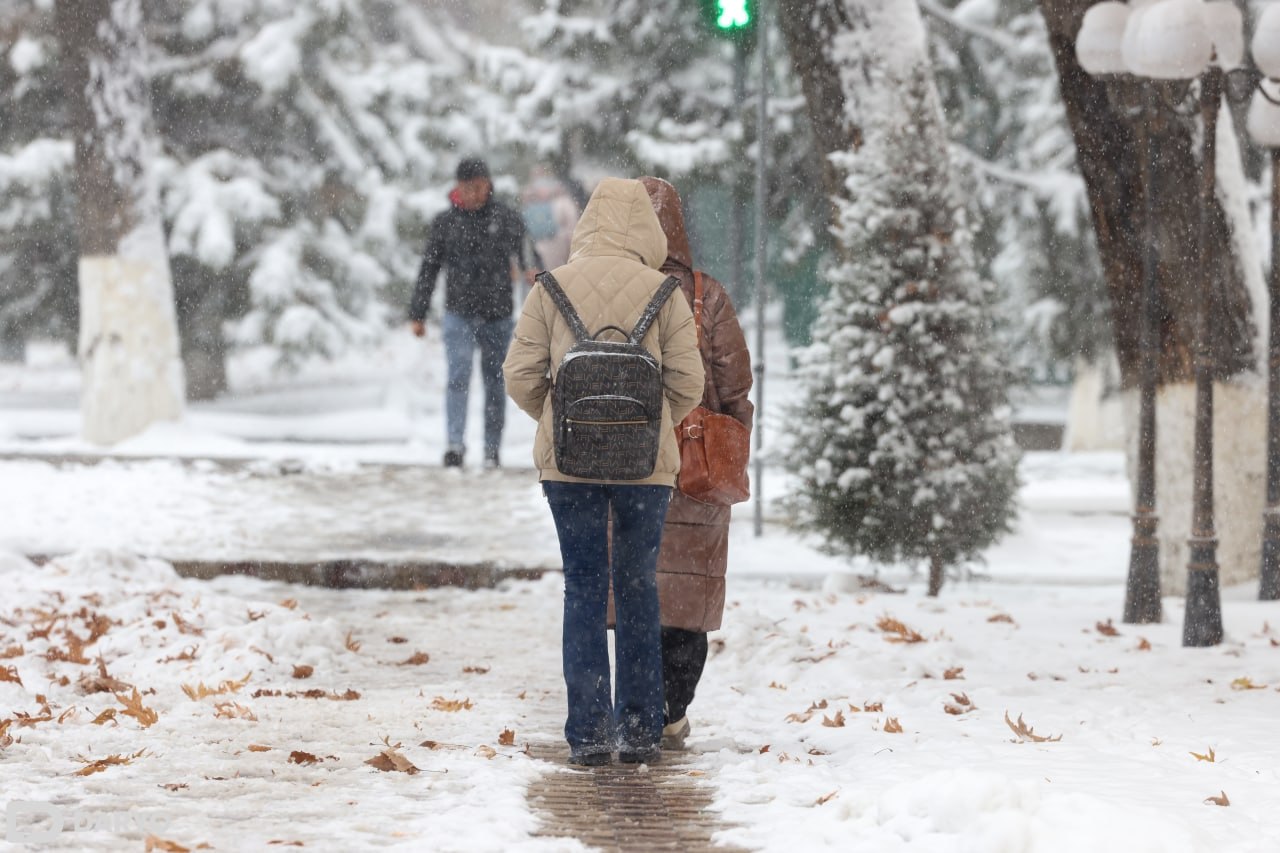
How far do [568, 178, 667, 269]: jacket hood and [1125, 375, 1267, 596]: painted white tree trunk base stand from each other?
5212 millimetres

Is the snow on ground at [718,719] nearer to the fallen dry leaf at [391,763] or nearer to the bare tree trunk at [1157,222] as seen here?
the fallen dry leaf at [391,763]

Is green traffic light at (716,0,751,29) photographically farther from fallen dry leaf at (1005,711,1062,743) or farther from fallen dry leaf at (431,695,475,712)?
fallen dry leaf at (1005,711,1062,743)

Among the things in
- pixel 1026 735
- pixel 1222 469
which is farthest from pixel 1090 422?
pixel 1026 735

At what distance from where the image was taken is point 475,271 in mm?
12078

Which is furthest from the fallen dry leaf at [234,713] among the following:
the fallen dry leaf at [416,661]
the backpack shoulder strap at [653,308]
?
the backpack shoulder strap at [653,308]

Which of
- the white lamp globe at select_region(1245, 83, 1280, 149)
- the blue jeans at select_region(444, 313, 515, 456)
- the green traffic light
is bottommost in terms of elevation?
the blue jeans at select_region(444, 313, 515, 456)

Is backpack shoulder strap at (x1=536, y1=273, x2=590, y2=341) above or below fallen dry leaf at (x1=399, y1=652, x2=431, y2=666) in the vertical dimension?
above

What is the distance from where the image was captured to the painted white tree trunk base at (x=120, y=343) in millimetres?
17016

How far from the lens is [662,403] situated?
511cm

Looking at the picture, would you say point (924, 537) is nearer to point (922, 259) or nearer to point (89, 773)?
point (922, 259)

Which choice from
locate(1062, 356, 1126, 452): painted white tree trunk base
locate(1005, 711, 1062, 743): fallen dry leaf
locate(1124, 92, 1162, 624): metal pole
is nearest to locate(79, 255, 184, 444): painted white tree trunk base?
locate(1124, 92, 1162, 624): metal pole

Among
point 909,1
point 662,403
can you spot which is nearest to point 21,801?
point 662,403

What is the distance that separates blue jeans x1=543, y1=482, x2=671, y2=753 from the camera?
519cm

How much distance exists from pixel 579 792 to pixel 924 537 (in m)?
4.96
